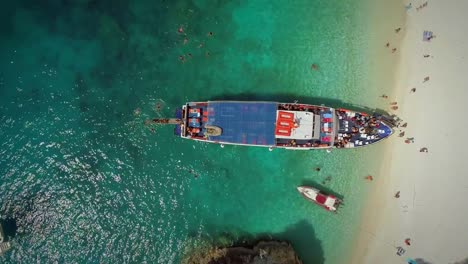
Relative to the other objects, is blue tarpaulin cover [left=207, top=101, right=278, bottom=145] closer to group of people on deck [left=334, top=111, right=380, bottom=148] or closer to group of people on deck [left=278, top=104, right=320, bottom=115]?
group of people on deck [left=278, top=104, right=320, bottom=115]

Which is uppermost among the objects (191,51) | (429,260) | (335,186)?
(191,51)

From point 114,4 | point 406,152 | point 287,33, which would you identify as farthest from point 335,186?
point 114,4

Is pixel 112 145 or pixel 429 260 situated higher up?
pixel 112 145

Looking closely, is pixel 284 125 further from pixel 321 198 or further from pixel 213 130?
pixel 321 198

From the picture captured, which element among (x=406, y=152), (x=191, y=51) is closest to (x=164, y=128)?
(x=191, y=51)

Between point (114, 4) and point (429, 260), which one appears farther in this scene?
point (114, 4)

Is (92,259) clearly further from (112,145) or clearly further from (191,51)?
(191,51)

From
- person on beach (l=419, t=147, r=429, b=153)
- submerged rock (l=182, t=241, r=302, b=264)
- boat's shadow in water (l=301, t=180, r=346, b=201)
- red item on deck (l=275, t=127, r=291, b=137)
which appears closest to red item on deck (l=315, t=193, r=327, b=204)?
boat's shadow in water (l=301, t=180, r=346, b=201)
